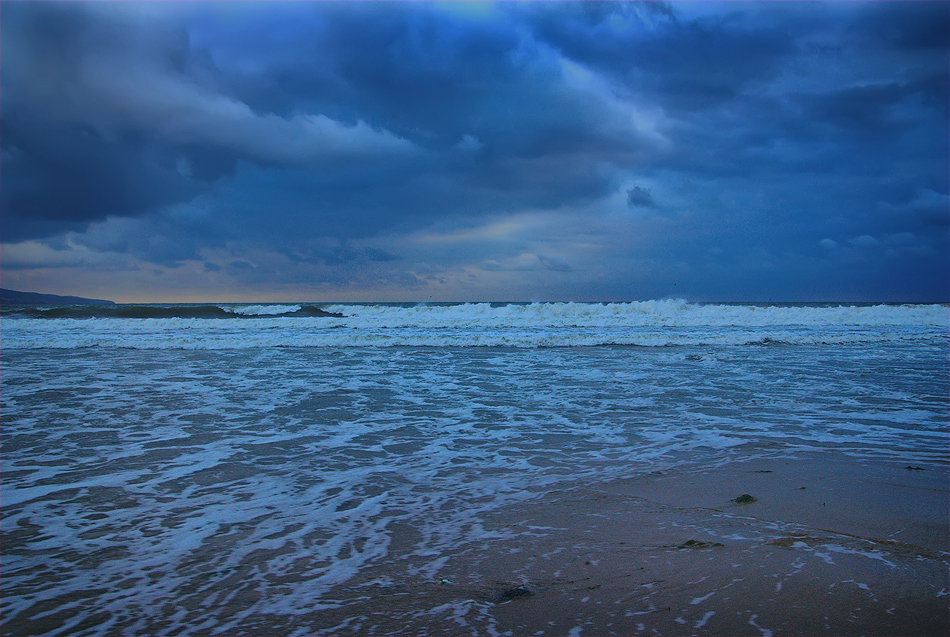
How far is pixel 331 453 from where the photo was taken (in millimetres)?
5484

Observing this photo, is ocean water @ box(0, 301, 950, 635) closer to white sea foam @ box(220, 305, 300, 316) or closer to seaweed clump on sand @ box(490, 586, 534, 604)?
seaweed clump on sand @ box(490, 586, 534, 604)

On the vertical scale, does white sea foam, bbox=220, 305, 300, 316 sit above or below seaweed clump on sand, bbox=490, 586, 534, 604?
above

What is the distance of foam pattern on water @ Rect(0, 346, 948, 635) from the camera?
2.93 meters

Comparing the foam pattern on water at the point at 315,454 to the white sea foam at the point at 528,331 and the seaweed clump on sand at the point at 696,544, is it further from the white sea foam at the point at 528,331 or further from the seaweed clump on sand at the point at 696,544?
the white sea foam at the point at 528,331

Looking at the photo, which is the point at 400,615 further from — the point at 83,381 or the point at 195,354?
the point at 195,354

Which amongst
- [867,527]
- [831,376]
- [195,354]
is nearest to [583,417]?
[867,527]

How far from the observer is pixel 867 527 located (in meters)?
3.54

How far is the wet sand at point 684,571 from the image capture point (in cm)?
251

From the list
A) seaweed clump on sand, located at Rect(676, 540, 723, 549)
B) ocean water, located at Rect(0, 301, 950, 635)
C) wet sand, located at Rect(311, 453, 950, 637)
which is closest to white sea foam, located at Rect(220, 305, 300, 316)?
ocean water, located at Rect(0, 301, 950, 635)

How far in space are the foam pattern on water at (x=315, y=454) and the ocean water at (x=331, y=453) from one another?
0.07ft

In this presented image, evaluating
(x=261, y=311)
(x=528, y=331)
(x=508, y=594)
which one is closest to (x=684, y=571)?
(x=508, y=594)

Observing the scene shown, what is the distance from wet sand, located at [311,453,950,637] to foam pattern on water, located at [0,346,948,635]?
210 millimetres

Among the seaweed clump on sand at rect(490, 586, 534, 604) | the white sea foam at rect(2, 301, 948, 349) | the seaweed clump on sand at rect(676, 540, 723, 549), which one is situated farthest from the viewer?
the white sea foam at rect(2, 301, 948, 349)

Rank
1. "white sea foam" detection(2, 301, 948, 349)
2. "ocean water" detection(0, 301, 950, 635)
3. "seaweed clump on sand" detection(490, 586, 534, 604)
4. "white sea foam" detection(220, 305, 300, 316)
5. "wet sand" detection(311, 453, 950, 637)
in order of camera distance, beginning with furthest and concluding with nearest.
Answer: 1. "white sea foam" detection(220, 305, 300, 316)
2. "white sea foam" detection(2, 301, 948, 349)
3. "ocean water" detection(0, 301, 950, 635)
4. "seaweed clump on sand" detection(490, 586, 534, 604)
5. "wet sand" detection(311, 453, 950, 637)
